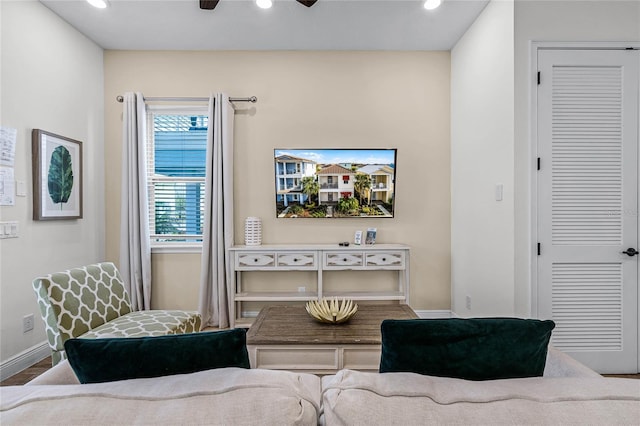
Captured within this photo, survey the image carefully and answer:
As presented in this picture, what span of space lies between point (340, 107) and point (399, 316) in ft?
7.46

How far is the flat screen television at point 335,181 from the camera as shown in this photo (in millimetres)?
3715

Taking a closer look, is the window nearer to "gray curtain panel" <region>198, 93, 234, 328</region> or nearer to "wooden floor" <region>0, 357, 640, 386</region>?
"gray curtain panel" <region>198, 93, 234, 328</region>

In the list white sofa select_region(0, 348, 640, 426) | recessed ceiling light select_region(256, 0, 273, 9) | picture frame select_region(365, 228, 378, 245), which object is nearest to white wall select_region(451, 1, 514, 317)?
picture frame select_region(365, 228, 378, 245)

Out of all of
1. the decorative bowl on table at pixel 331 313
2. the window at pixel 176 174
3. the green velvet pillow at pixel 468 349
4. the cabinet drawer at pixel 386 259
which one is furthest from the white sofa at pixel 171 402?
the window at pixel 176 174

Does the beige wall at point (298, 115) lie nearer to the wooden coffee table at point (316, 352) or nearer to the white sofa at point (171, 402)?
the wooden coffee table at point (316, 352)

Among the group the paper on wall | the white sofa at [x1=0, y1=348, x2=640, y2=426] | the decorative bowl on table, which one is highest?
the paper on wall

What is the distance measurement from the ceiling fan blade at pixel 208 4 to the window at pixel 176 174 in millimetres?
1165

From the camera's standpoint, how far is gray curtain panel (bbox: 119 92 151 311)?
355 centimetres

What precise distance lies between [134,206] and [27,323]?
4.20 ft

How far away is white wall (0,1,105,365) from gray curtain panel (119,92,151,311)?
320mm

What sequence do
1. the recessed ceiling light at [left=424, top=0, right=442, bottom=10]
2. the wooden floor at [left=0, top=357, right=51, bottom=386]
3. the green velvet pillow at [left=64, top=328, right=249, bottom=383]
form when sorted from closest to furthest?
the green velvet pillow at [left=64, top=328, right=249, bottom=383], the wooden floor at [left=0, top=357, right=51, bottom=386], the recessed ceiling light at [left=424, top=0, right=442, bottom=10]

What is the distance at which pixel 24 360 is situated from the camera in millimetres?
2703

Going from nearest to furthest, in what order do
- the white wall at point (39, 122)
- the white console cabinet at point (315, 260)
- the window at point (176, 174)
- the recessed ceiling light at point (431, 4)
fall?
the white wall at point (39, 122) < the recessed ceiling light at point (431, 4) < the white console cabinet at point (315, 260) < the window at point (176, 174)

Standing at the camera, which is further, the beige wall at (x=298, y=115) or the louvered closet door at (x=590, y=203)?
the beige wall at (x=298, y=115)
